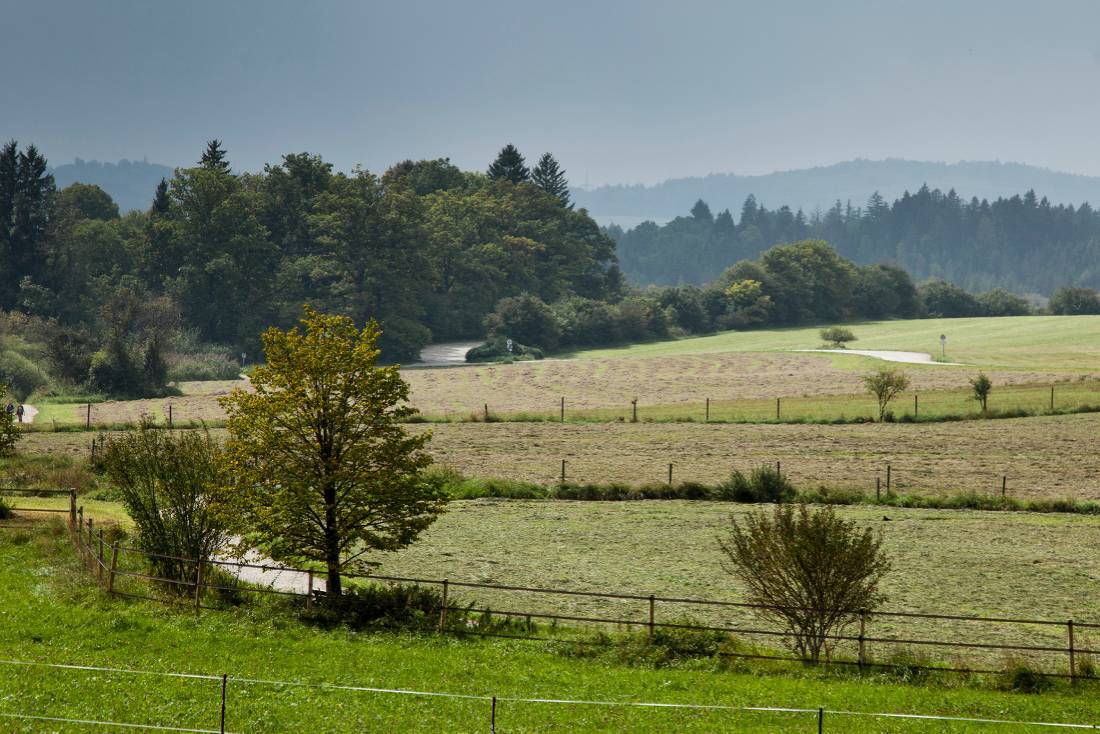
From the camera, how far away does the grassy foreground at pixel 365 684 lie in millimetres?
17469

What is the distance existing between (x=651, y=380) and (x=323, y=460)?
67286 millimetres

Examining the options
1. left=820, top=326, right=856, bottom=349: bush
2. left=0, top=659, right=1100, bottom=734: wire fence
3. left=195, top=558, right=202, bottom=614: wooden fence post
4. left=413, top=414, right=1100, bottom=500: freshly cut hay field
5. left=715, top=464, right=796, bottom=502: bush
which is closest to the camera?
left=0, top=659, right=1100, bottom=734: wire fence

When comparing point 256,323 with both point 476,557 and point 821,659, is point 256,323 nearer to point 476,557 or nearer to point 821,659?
point 476,557

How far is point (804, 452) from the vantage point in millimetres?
50875

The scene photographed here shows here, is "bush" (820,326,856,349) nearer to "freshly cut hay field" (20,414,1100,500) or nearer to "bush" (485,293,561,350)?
"bush" (485,293,561,350)

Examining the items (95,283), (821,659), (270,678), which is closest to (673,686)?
(821,659)

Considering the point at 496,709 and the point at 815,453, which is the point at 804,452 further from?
the point at 496,709

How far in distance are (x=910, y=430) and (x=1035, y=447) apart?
6.94 meters

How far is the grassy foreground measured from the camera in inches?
688

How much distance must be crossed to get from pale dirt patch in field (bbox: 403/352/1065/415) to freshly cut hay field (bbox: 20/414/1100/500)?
15.2 metres

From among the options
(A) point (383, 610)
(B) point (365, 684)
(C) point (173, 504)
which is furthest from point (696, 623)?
(C) point (173, 504)

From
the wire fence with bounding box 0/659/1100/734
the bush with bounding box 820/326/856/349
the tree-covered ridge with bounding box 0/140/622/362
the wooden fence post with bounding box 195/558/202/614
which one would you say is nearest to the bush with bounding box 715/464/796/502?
the wooden fence post with bounding box 195/558/202/614

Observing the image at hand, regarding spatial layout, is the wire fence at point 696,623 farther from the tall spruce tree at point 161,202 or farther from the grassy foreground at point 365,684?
the tall spruce tree at point 161,202

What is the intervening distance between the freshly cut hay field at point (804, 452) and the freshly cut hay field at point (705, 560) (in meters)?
4.55
